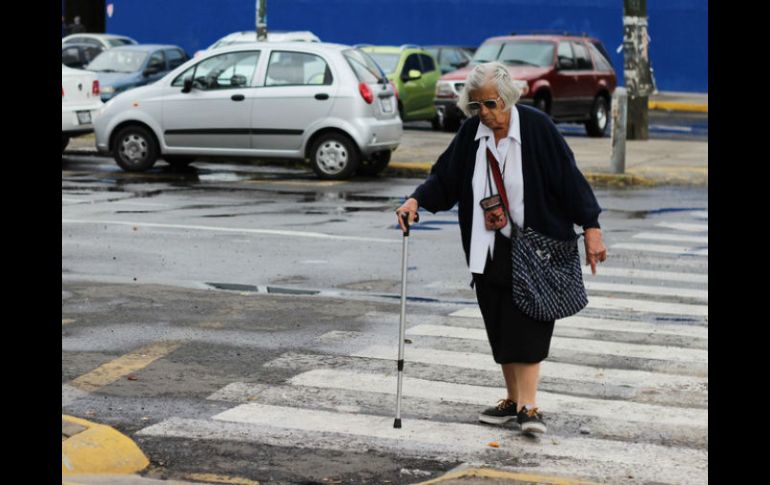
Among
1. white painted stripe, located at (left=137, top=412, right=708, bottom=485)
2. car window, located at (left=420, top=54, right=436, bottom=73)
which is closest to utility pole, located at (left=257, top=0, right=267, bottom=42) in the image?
car window, located at (left=420, top=54, right=436, bottom=73)

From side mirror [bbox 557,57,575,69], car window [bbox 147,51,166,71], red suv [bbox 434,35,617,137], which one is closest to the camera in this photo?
red suv [bbox 434,35,617,137]

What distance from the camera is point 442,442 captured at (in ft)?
21.5

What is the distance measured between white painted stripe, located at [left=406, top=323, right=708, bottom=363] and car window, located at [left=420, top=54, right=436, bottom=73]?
1954 cm

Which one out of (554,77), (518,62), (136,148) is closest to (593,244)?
(136,148)

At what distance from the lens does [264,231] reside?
13852 mm

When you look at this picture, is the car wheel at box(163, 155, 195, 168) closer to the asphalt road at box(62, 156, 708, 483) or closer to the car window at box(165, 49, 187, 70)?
the asphalt road at box(62, 156, 708, 483)

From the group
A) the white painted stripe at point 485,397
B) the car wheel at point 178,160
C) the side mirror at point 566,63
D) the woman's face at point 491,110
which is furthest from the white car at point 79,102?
the woman's face at point 491,110

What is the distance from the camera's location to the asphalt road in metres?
6.41

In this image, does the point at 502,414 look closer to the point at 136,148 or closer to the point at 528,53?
the point at 136,148

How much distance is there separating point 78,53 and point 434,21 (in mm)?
12555

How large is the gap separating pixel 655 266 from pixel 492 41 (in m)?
15.2
